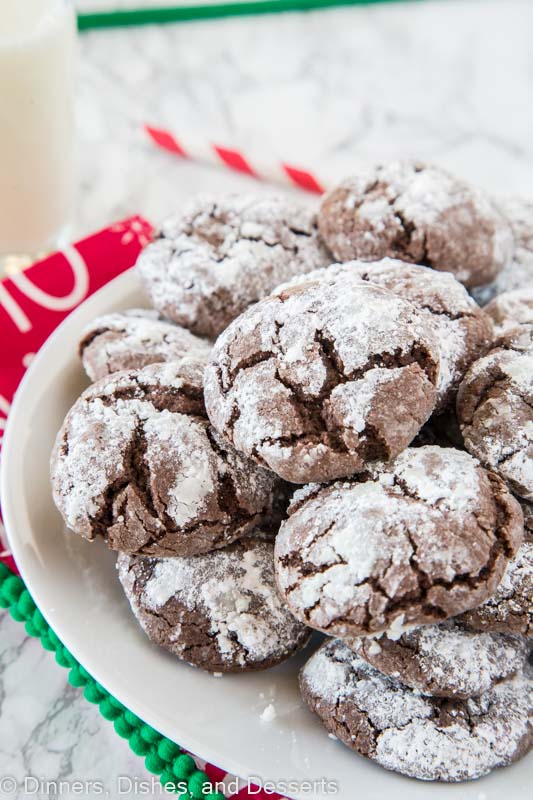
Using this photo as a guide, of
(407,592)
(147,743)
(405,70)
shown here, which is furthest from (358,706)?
(405,70)

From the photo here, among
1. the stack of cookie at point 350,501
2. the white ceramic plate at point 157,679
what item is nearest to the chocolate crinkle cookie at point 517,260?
the stack of cookie at point 350,501

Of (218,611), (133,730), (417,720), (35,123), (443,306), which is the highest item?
(35,123)

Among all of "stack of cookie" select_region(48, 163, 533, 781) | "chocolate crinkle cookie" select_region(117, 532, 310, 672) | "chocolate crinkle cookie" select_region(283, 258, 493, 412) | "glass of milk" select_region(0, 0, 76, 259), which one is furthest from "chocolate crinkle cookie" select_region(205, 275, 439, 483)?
"glass of milk" select_region(0, 0, 76, 259)

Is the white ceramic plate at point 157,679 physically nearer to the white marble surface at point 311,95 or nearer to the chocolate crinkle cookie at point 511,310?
the chocolate crinkle cookie at point 511,310

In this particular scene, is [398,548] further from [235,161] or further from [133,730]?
[235,161]

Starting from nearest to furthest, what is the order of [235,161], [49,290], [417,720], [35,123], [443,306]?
[417,720] → [443,306] → [49,290] → [35,123] → [235,161]

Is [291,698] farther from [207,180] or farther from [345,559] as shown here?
[207,180]

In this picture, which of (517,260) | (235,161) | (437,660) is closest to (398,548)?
(437,660)

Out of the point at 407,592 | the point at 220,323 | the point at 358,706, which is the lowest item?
the point at 358,706
